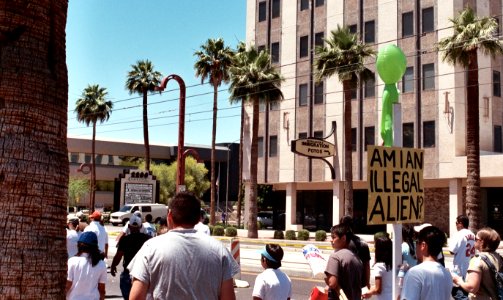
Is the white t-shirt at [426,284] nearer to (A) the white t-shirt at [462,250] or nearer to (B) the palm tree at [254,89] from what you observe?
(A) the white t-shirt at [462,250]

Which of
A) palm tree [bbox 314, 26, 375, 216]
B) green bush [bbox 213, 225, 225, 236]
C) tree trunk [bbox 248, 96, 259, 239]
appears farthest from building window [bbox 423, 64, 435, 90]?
green bush [bbox 213, 225, 225, 236]

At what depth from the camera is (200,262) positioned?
13.4ft

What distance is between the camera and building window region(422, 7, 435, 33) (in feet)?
115

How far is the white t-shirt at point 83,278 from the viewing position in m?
6.11

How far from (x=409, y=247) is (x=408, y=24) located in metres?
30.8

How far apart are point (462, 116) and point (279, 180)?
13859mm

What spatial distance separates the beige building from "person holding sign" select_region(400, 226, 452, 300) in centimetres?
2901

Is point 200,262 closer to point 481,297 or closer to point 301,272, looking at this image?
point 481,297

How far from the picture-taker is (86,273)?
20.2 ft

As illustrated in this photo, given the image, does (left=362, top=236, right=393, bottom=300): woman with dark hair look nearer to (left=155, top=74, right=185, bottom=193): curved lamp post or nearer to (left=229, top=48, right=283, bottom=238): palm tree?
(left=155, top=74, right=185, bottom=193): curved lamp post

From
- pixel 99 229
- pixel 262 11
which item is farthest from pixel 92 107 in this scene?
pixel 99 229

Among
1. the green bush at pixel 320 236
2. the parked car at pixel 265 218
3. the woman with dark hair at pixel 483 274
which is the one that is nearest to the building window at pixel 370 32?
the green bush at pixel 320 236

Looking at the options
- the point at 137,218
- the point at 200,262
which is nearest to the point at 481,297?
the point at 200,262

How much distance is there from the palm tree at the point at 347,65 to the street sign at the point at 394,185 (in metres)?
25.8
